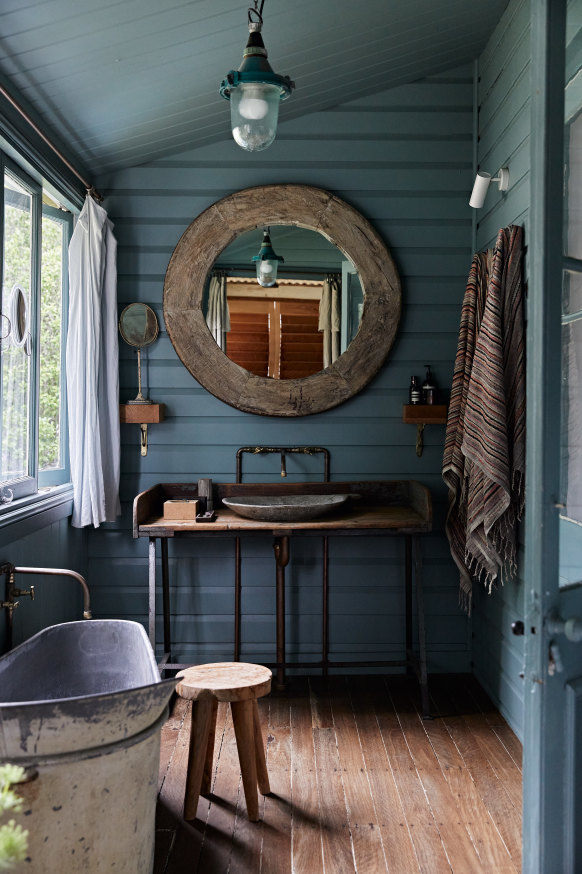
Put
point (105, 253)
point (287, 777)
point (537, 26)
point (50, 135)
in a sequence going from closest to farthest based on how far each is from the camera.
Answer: point (537, 26) < point (287, 777) < point (50, 135) < point (105, 253)

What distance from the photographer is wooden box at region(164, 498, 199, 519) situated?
353 cm

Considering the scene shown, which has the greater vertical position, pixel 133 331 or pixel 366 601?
pixel 133 331

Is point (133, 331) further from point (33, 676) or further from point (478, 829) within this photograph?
point (478, 829)

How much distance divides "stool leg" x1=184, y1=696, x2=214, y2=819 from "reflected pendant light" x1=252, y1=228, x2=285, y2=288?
210 centimetres

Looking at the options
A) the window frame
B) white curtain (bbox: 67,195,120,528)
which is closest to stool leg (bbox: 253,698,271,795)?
white curtain (bbox: 67,195,120,528)

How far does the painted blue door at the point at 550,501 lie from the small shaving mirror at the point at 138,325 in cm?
255

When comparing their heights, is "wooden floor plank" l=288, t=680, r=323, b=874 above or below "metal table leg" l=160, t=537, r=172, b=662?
below

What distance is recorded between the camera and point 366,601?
3998 millimetres

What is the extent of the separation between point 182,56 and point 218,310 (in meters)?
1.25

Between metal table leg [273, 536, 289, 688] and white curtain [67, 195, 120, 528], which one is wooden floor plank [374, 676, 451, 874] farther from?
white curtain [67, 195, 120, 528]

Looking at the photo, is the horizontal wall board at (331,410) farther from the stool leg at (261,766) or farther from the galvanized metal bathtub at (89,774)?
the galvanized metal bathtub at (89,774)

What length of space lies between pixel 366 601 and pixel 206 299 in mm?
1745

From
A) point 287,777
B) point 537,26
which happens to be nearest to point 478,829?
point 287,777

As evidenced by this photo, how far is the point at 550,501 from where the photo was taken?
5.33 ft
